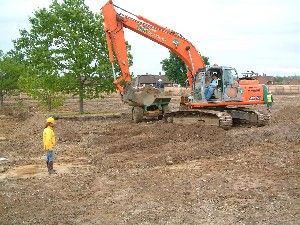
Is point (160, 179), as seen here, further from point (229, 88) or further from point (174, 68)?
point (174, 68)

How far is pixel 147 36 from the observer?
2181 centimetres

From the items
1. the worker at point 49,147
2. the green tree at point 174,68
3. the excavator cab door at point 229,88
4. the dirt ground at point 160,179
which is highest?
the green tree at point 174,68

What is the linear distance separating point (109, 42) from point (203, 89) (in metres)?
5.01

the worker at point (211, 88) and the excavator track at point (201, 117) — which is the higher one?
the worker at point (211, 88)

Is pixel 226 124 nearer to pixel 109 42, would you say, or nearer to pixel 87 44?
pixel 109 42

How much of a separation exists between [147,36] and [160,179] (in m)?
11.7

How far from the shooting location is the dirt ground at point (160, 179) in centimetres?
866

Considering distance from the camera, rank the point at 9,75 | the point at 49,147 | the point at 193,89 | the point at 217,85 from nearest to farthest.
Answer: the point at 49,147
the point at 217,85
the point at 193,89
the point at 9,75

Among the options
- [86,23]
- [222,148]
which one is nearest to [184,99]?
[222,148]

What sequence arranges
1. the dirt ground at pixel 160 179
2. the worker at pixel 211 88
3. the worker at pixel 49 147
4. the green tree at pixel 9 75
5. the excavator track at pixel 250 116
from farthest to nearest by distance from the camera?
the green tree at pixel 9 75 → the worker at pixel 211 88 → the excavator track at pixel 250 116 → the worker at pixel 49 147 → the dirt ground at pixel 160 179

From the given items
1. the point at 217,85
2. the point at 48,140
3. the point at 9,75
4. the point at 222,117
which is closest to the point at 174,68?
the point at 9,75

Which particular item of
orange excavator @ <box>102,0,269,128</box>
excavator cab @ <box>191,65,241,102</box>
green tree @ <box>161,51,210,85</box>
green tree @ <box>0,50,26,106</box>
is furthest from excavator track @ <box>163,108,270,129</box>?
green tree @ <box>161,51,210,85</box>

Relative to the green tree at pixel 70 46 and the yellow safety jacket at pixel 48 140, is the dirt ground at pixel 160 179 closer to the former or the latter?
the yellow safety jacket at pixel 48 140

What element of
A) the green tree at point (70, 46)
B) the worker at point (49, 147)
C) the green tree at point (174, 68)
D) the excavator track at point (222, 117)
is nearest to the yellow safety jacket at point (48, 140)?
the worker at point (49, 147)
